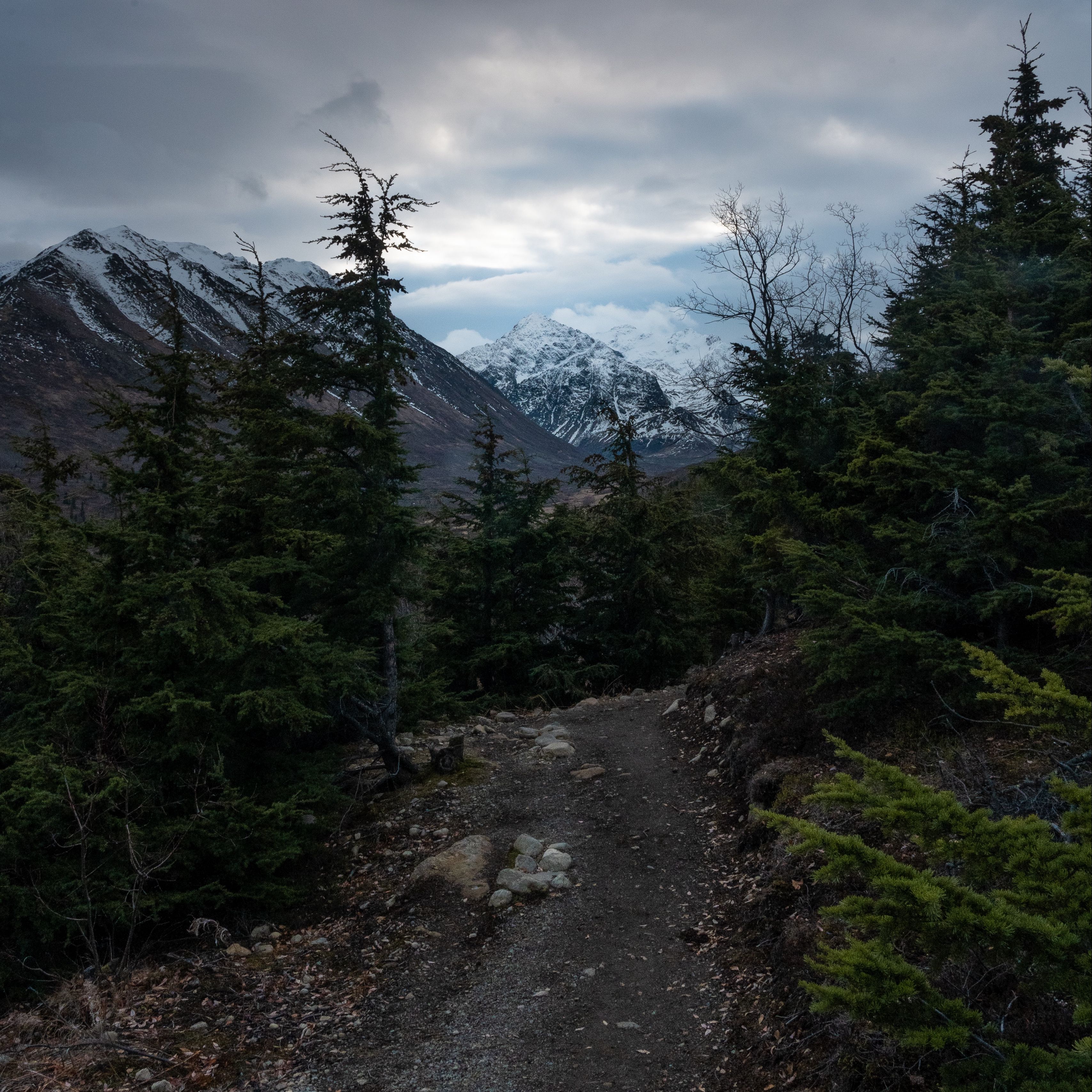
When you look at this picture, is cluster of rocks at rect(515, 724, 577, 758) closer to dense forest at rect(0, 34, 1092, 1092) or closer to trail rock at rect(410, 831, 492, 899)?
dense forest at rect(0, 34, 1092, 1092)

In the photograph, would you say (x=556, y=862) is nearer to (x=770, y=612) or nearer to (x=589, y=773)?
(x=589, y=773)

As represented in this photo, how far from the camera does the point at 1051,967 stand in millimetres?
3371

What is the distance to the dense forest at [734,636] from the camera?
3.48m

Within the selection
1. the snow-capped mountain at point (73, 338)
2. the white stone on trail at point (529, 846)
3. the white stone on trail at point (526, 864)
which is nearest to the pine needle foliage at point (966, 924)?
the white stone on trail at point (526, 864)

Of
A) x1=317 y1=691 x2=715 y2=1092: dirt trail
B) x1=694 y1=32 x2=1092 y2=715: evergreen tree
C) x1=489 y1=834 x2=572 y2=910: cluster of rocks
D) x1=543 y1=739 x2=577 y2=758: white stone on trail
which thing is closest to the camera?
x1=317 y1=691 x2=715 y2=1092: dirt trail

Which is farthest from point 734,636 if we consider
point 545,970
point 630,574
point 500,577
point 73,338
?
point 73,338

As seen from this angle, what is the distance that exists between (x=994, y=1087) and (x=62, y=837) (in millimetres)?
9557

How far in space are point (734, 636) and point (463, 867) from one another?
1020cm

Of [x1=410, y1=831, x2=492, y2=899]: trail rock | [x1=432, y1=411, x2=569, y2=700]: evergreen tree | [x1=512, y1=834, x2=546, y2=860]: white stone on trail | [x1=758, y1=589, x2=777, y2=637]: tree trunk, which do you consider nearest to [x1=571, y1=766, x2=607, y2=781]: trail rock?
[x1=512, y1=834, x2=546, y2=860]: white stone on trail

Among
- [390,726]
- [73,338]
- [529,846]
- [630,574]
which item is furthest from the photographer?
[73,338]

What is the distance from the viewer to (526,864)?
9641 mm

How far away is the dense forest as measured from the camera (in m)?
3.48

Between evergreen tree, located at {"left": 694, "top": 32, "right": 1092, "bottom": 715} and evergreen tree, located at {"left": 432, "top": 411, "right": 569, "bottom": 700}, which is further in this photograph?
evergreen tree, located at {"left": 432, "top": 411, "right": 569, "bottom": 700}

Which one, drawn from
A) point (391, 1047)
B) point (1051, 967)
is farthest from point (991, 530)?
point (391, 1047)
